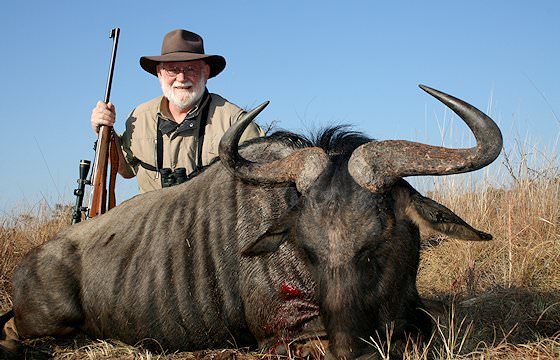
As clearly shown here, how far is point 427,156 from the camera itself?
363cm

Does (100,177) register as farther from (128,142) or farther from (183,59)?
(183,59)

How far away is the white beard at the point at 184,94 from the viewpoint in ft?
24.9

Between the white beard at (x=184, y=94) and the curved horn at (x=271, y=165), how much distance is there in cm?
368

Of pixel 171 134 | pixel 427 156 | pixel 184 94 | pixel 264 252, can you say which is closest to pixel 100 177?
pixel 171 134

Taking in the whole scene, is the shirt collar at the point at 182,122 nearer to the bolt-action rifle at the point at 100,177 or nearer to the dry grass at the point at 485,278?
the bolt-action rifle at the point at 100,177

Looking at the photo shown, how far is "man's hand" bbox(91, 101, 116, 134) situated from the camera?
7.23m

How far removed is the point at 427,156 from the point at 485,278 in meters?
3.22

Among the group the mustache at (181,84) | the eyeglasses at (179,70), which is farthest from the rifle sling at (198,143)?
the eyeglasses at (179,70)

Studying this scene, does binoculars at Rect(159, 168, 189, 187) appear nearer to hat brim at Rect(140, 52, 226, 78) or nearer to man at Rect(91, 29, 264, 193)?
man at Rect(91, 29, 264, 193)

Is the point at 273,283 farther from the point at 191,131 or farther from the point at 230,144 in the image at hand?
the point at 191,131

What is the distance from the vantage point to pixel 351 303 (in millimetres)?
3473

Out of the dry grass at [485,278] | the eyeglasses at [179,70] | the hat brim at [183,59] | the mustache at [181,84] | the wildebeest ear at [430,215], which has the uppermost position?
the hat brim at [183,59]

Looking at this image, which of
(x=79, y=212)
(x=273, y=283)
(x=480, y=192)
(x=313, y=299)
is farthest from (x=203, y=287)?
(x=480, y=192)

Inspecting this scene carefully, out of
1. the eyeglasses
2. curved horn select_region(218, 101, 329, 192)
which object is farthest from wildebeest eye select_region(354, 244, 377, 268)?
the eyeglasses
